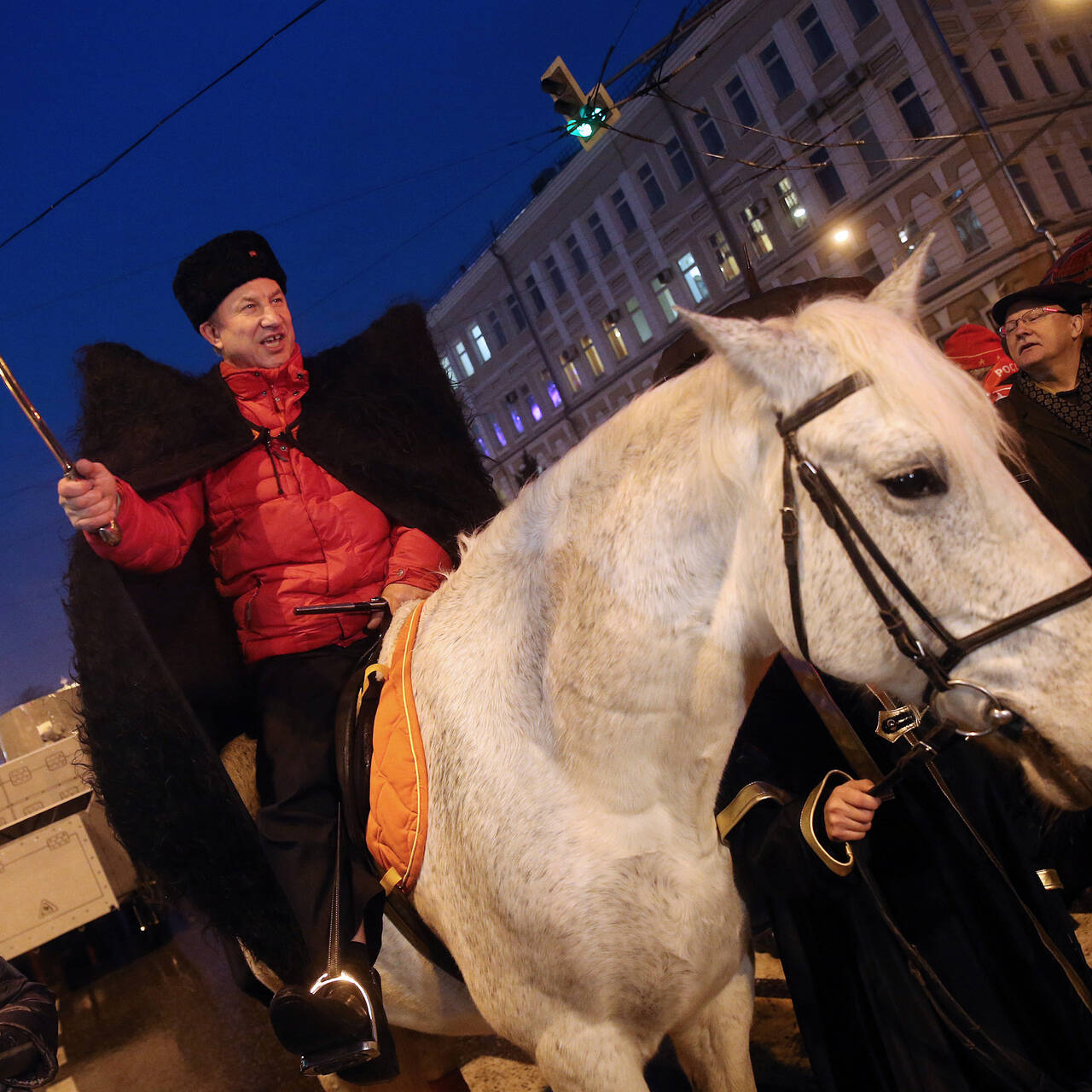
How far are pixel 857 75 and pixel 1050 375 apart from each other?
1866 centimetres

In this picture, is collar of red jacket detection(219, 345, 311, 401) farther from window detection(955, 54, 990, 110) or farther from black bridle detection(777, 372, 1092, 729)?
window detection(955, 54, 990, 110)

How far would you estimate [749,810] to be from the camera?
7.00ft

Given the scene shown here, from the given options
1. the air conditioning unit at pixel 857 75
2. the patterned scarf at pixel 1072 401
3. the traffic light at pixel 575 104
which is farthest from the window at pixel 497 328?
the patterned scarf at pixel 1072 401

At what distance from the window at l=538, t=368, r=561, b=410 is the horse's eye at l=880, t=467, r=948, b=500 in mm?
27896

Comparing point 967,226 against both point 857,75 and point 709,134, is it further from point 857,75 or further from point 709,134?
point 709,134

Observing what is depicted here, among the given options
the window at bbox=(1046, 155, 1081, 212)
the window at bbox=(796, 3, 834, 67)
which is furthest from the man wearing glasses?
the window at bbox=(796, 3, 834, 67)

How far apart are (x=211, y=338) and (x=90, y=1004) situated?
6.55 metres

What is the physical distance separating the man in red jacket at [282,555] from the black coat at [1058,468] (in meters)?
2.66

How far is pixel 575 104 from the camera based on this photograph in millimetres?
8297

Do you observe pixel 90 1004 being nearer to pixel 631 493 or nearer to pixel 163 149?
pixel 631 493

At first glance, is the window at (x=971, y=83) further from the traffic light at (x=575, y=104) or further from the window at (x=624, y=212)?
the traffic light at (x=575, y=104)

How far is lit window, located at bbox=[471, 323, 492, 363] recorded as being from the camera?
3148cm

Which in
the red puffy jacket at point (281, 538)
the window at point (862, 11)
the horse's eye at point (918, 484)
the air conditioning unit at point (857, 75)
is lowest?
the horse's eye at point (918, 484)

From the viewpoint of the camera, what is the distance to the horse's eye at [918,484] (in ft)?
4.42
